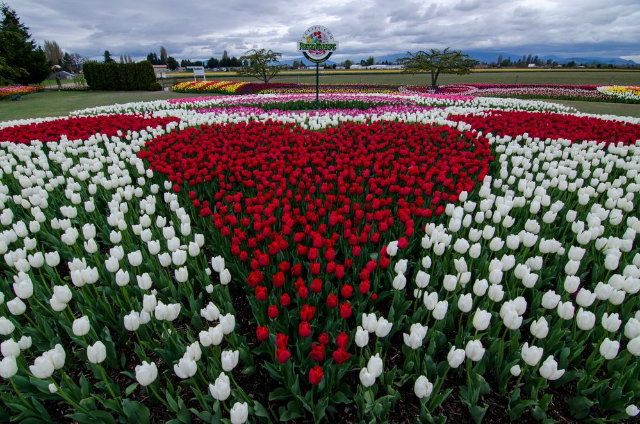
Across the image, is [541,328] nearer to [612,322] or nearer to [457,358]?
[612,322]

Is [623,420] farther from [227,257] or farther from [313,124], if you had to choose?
[313,124]

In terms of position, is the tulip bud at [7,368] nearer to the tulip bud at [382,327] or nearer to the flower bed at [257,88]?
the tulip bud at [382,327]

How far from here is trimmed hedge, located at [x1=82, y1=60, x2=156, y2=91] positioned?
33219mm

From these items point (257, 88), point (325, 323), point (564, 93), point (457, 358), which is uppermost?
point (257, 88)

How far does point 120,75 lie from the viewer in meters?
33.5

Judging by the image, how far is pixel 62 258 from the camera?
13.4ft

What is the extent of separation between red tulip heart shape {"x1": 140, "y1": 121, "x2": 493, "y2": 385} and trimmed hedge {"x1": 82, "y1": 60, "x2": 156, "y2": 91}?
30785 millimetres

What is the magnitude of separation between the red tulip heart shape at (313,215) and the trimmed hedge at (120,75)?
30.8m

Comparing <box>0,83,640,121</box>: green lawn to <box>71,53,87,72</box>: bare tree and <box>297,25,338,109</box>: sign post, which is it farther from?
<box>71,53,87,72</box>: bare tree

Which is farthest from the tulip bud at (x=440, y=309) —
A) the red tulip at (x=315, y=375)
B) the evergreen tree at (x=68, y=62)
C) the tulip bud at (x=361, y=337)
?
the evergreen tree at (x=68, y=62)

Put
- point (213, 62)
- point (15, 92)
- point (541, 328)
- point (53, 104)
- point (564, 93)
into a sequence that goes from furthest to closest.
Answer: point (213, 62) → point (15, 92) → point (564, 93) → point (53, 104) → point (541, 328)

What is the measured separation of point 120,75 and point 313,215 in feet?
123

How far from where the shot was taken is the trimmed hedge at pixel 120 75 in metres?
33.2

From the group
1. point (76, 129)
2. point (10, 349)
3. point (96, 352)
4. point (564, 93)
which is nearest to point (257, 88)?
point (76, 129)
